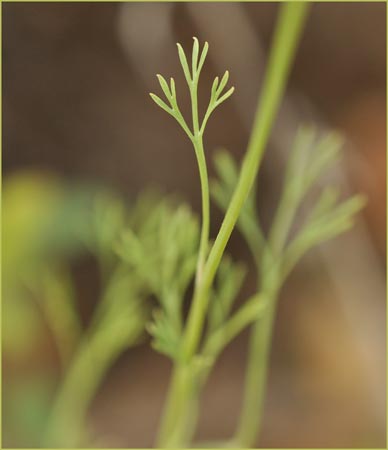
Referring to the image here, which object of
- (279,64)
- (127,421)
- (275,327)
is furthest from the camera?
(275,327)

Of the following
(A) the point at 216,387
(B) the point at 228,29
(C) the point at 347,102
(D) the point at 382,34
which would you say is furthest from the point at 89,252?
(D) the point at 382,34

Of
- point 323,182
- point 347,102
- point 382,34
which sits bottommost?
point 323,182

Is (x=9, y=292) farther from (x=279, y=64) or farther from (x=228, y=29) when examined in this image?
(x=279, y=64)

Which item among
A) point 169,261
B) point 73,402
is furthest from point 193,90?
point 73,402

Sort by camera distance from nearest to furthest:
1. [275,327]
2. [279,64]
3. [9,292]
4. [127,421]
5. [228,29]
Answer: [279,64], [9,292], [228,29], [127,421], [275,327]

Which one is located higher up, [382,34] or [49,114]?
[382,34]

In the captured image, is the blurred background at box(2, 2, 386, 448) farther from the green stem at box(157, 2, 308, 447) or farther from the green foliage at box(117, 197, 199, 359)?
the green stem at box(157, 2, 308, 447)

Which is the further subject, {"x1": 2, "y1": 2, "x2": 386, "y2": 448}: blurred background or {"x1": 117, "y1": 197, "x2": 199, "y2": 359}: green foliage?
{"x1": 2, "y1": 2, "x2": 386, "y2": 448}: blurred background

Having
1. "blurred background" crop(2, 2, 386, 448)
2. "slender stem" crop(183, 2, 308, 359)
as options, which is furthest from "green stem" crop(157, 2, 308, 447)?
"blurred background" crop(2, 2, 386, 448)
